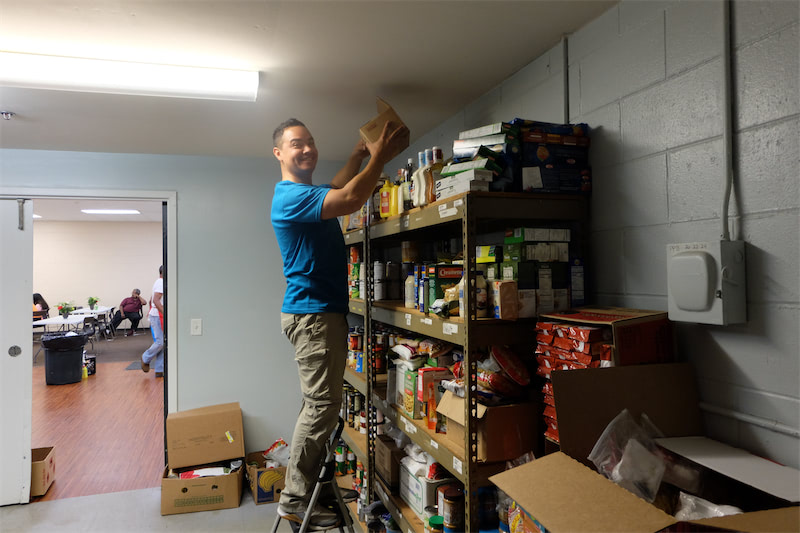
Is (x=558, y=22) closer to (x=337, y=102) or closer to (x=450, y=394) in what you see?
(x=337, y=102)

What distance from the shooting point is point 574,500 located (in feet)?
3.75

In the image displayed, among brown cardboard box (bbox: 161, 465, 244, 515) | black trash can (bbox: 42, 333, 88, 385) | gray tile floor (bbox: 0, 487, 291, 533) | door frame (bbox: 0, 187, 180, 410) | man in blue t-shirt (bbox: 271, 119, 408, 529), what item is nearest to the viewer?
man in blue t-shirt (bbox: 271, 119, 408, 529)

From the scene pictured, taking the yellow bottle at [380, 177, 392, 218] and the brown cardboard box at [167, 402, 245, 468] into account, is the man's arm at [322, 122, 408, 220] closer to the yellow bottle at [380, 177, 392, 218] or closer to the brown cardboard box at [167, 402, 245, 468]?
the yellow bottle at [380, 177, 392, 218]

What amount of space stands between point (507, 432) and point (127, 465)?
3.80 metres

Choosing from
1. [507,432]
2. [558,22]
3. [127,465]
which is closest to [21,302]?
[127,465]

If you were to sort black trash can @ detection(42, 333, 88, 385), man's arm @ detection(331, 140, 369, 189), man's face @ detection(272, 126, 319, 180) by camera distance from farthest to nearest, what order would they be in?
black trash can @ detection(42, 333, 88, 385) → man's arm @ detection(331, 140, 369, 189) → man's face @ detection(272, 126, 319, 180)

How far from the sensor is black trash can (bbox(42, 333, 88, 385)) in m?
6.90

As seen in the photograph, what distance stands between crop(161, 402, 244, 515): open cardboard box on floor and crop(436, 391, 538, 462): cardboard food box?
2.44 meters

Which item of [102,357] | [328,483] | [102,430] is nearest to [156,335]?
[102,430]

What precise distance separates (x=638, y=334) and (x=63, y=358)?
25.6 feet

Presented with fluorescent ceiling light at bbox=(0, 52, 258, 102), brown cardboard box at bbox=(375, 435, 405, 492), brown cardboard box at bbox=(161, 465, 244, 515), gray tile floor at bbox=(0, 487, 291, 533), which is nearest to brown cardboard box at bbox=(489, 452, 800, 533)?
brown cardboard box at bbox=(375, 435, 405, 492)

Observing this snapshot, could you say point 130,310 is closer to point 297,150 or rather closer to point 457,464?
point 297,150

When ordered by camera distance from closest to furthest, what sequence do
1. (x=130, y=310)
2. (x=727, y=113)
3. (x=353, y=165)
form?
1. (x=727, y=113)
2. (x=353, y=165)
3. (x=130, y=310)

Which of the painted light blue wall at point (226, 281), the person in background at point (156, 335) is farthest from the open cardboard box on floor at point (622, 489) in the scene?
the person in background at point (156, 335)
